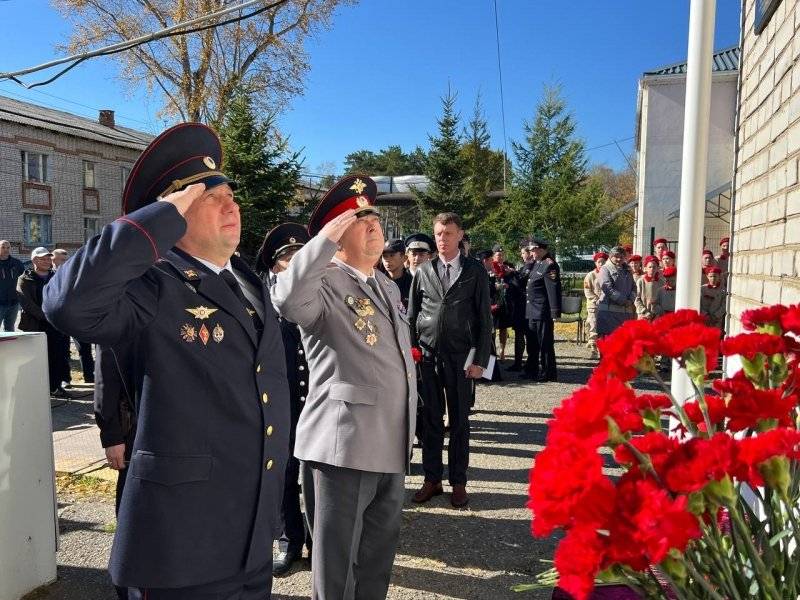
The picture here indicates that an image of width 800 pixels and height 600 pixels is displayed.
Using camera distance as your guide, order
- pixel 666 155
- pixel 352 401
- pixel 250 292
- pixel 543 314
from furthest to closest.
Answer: pixel 666 155, pixel 543 314, pixel 352 401, pixel 250 292

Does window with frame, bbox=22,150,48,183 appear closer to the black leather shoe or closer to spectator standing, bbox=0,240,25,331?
spectator standing, bbox=0,240,25,331

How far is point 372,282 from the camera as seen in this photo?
278 centimetres

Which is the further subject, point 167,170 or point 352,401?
point 352,401

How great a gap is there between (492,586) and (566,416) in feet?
9.27

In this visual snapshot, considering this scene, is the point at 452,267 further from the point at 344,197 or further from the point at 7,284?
the point at 7,284

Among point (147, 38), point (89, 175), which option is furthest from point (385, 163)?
point (147, 38)

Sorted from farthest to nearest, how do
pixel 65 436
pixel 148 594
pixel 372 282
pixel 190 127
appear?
pixel 65 436 < pixel 372 282 < pixel 190 127 < pixel 148 594

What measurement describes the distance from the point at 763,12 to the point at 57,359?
8327 mm

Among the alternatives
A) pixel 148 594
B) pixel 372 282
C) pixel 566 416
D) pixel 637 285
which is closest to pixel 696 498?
pixel 566 416

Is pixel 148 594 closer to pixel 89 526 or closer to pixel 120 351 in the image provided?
pixel 120 351

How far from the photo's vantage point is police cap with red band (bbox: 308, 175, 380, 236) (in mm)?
2844

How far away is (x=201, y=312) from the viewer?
6.14 feet

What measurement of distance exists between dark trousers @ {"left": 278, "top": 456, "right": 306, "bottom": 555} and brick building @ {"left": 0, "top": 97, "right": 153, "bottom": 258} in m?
28.0

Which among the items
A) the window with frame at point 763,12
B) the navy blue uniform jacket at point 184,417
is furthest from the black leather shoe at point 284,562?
the window with frame at point 763,12
